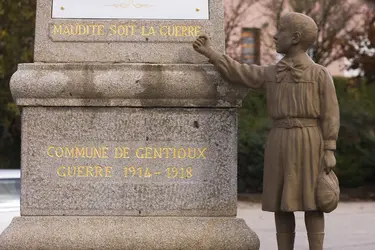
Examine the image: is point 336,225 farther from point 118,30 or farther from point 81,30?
point 81,30

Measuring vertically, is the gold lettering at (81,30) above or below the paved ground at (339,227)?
above

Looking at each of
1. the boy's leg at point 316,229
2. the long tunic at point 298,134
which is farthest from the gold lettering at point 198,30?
the boy's leg at point 316,229

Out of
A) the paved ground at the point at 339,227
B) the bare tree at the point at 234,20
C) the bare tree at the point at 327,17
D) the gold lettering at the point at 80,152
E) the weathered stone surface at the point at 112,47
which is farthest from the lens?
the bare tree at the point at 327,17

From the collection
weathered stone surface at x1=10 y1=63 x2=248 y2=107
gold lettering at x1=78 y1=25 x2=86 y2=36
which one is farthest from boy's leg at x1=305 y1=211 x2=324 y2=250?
gold lettering at x1=78 y1=25 x2=86 y2=36

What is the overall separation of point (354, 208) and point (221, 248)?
11362 millimetres

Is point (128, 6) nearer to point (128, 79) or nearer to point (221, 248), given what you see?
point (128, 79)

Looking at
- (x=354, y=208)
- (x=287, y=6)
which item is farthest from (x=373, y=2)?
(x=354, y=208)

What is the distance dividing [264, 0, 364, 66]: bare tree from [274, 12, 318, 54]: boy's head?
50.8 ft

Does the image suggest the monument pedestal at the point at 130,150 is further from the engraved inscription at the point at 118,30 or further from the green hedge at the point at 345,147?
the green hedge at the point at 345,147

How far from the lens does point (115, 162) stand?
6816 millimetres

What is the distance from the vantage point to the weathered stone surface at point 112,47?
6965mm

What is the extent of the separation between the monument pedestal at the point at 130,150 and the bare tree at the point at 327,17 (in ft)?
50.9

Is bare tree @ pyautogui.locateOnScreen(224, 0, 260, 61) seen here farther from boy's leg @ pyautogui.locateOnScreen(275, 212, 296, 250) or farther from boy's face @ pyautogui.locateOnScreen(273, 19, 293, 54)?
boy's leg @ pyautogui.locateOnScreen(275, 212, 296, 250)

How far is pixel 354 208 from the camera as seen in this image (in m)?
17.6
